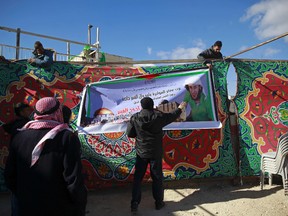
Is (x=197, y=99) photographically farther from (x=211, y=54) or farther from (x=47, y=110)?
(x=47, y=110)

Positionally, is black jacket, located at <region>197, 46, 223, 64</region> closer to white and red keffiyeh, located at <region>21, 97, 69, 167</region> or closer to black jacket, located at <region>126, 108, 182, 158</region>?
black jacket, located at <region>126, 108, 182, 158</region>

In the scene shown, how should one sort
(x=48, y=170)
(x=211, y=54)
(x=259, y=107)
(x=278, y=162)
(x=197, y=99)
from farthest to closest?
(x=211, y=54) → (x=259, y=107) → (x=197, y=99) → (x=278, y=162) → (x=48, y=170)

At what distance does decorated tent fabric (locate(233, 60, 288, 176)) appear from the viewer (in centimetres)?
491

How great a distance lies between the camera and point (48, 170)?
6.81ft

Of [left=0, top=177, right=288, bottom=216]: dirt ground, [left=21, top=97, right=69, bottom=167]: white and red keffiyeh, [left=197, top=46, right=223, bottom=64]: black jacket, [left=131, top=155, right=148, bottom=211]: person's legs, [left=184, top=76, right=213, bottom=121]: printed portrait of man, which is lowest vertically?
[left=0, top=177, right=288, bottom=216]: dirt ground

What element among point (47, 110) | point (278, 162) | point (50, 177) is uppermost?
point (47, 110)

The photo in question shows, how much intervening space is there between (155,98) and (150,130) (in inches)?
38.9

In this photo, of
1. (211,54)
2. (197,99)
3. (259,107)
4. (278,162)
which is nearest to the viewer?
(278,162)

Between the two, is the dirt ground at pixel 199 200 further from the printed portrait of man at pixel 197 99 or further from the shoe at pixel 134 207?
the printed portrait of man at pixel 197 99

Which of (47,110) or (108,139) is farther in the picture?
(108,139)

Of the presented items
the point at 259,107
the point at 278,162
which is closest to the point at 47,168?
the point at 278,162

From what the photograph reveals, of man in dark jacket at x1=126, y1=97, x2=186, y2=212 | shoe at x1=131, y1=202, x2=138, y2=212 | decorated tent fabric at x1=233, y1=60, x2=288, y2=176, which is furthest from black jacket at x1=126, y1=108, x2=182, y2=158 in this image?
decorated tent fabric at x1=233, y1=60, x2=288, y2=176

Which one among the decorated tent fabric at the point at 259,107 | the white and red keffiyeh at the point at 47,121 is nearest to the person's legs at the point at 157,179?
the decorated tent fabric at the point at 259,107

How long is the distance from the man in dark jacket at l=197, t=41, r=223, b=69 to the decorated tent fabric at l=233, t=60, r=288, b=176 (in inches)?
14.5
